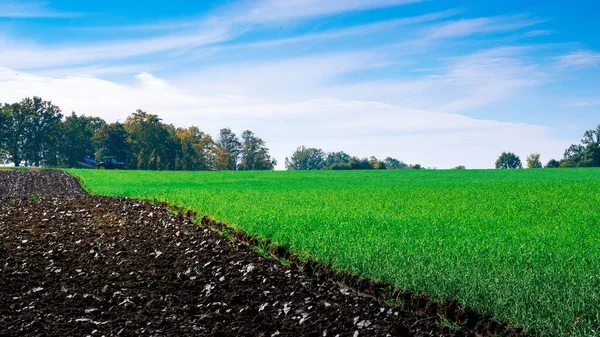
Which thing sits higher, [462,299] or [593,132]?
[593,132]

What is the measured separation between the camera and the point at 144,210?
59.9ft

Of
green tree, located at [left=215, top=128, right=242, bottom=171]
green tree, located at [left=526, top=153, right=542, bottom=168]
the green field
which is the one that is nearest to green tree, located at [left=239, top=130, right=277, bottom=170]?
green tree, located at [left=215, top=128, right=242, bottom=171]

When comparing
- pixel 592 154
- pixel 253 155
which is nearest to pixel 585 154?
pixel 592 154

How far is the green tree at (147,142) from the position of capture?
97875 mm

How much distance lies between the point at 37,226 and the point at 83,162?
88.9 meters

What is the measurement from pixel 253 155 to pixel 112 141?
92.9ft

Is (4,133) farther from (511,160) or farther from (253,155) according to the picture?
(511,160)

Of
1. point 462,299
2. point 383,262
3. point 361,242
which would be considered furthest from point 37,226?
point 462,299

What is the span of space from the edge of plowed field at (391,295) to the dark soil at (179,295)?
0.02m

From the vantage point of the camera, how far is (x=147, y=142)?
9819 centimetres

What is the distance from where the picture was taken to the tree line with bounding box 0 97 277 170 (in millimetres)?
93188

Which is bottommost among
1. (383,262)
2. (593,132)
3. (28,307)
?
(28,307)

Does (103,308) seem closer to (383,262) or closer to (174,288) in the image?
(174,288)

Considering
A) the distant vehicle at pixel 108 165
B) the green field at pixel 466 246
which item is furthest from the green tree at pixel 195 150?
the green field at pixel 466 246
